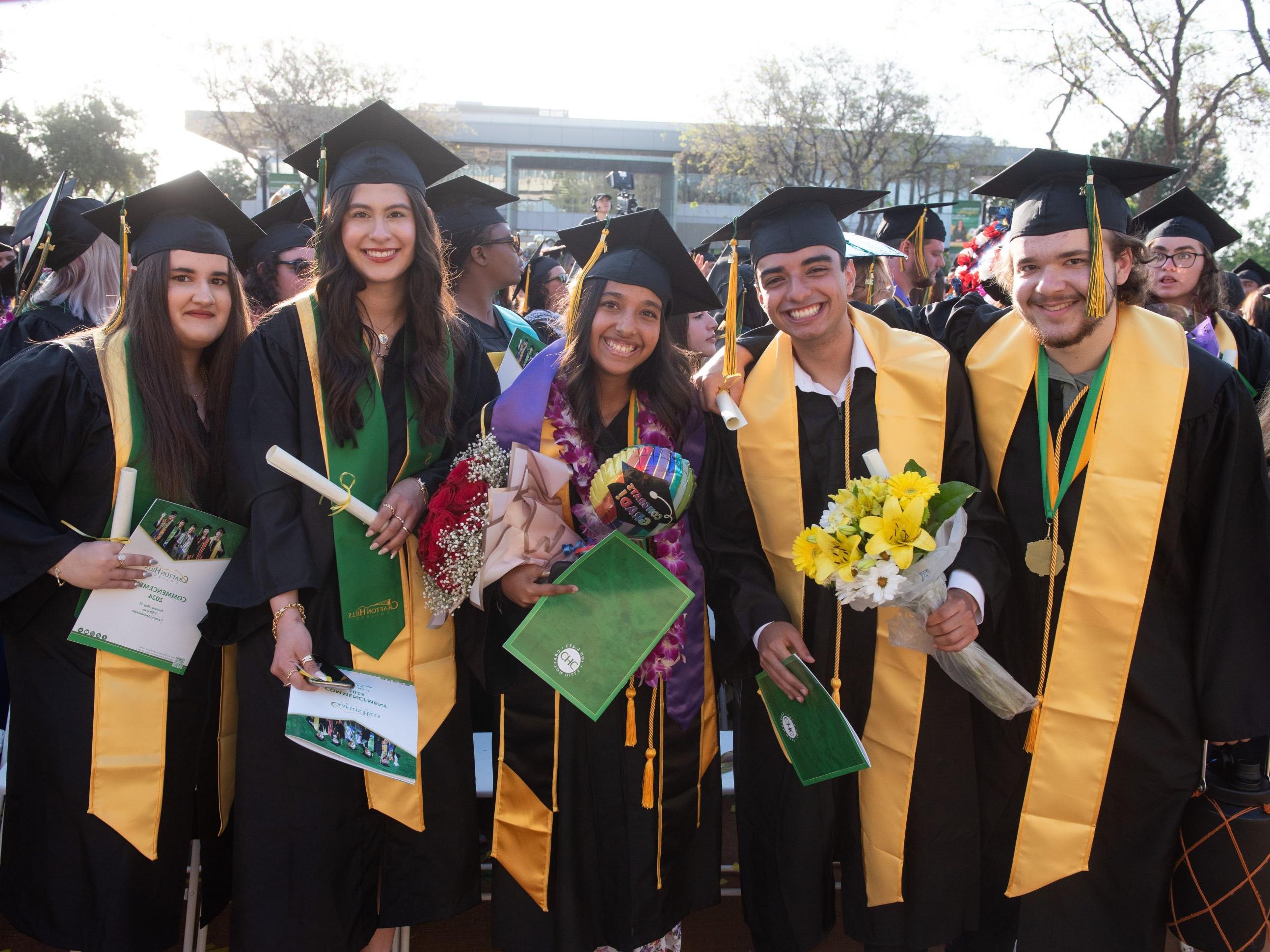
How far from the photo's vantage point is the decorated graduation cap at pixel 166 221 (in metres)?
2.59

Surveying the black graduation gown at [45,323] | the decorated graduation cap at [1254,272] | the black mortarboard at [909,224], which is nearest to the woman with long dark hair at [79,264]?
the black graduation gown at [45,323]

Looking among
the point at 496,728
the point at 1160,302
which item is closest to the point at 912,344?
the point at 496,728

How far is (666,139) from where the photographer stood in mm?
51000

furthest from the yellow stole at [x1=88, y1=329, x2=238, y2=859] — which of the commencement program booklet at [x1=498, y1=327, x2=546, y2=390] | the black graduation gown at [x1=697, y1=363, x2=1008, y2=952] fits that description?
the black graduation gown at [x1=697, y1=363, x2=1008, y2=952]

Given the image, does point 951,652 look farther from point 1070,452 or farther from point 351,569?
point 351,569

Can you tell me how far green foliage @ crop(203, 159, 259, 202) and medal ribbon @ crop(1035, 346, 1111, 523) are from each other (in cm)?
4031

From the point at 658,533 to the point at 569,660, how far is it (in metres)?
0.45

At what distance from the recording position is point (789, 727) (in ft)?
7.98

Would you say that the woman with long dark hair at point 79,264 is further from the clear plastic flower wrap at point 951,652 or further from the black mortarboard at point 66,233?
the clear plastic flower wrap at point 951,652

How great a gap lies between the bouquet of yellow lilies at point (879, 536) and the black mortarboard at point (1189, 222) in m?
3.11

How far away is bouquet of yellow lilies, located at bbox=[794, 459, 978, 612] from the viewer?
196cm

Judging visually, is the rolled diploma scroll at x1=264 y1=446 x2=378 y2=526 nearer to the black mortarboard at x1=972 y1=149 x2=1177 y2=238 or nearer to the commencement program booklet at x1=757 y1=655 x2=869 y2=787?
the commencement program booklet at x1=757 y1=655 x2=869 y2=787

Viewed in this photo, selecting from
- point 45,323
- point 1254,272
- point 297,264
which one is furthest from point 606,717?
point 1254,272

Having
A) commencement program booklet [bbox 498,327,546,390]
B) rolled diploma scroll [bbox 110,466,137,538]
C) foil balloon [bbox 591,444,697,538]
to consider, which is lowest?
rolled diploma scroll [bbox 110,466,137,538]
